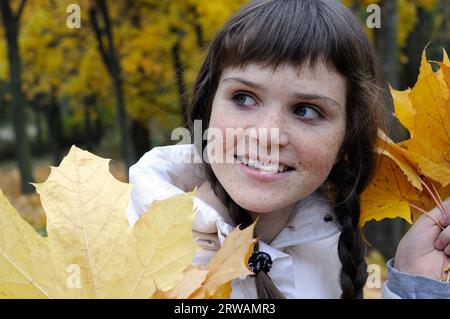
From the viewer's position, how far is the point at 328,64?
995 mm

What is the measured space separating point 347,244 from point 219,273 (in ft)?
2.45

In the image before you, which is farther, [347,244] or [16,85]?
[16,85]

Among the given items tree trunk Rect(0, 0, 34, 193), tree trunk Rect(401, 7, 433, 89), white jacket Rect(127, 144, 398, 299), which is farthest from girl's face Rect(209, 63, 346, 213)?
tree trunk Rect(401, 7, 433, 89)

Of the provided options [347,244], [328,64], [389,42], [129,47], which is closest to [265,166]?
[328,64]

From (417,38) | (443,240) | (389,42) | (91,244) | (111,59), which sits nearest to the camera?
(91,244)

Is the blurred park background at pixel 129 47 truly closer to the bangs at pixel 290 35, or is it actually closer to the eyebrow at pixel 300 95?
the bangs at pixel 290 35

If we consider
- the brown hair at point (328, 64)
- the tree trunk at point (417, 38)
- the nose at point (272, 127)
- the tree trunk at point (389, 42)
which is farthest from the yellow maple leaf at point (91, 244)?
the tree trunk at point (417, 38)

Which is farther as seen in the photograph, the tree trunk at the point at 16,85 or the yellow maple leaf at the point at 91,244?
the tree trunk at the point at 16,85

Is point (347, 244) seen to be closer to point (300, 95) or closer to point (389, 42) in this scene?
point (300, 95)

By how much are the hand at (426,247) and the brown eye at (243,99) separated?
36 cm

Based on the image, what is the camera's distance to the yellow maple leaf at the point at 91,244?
502 millimetres

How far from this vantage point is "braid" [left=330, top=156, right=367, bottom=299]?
1.19 meters
